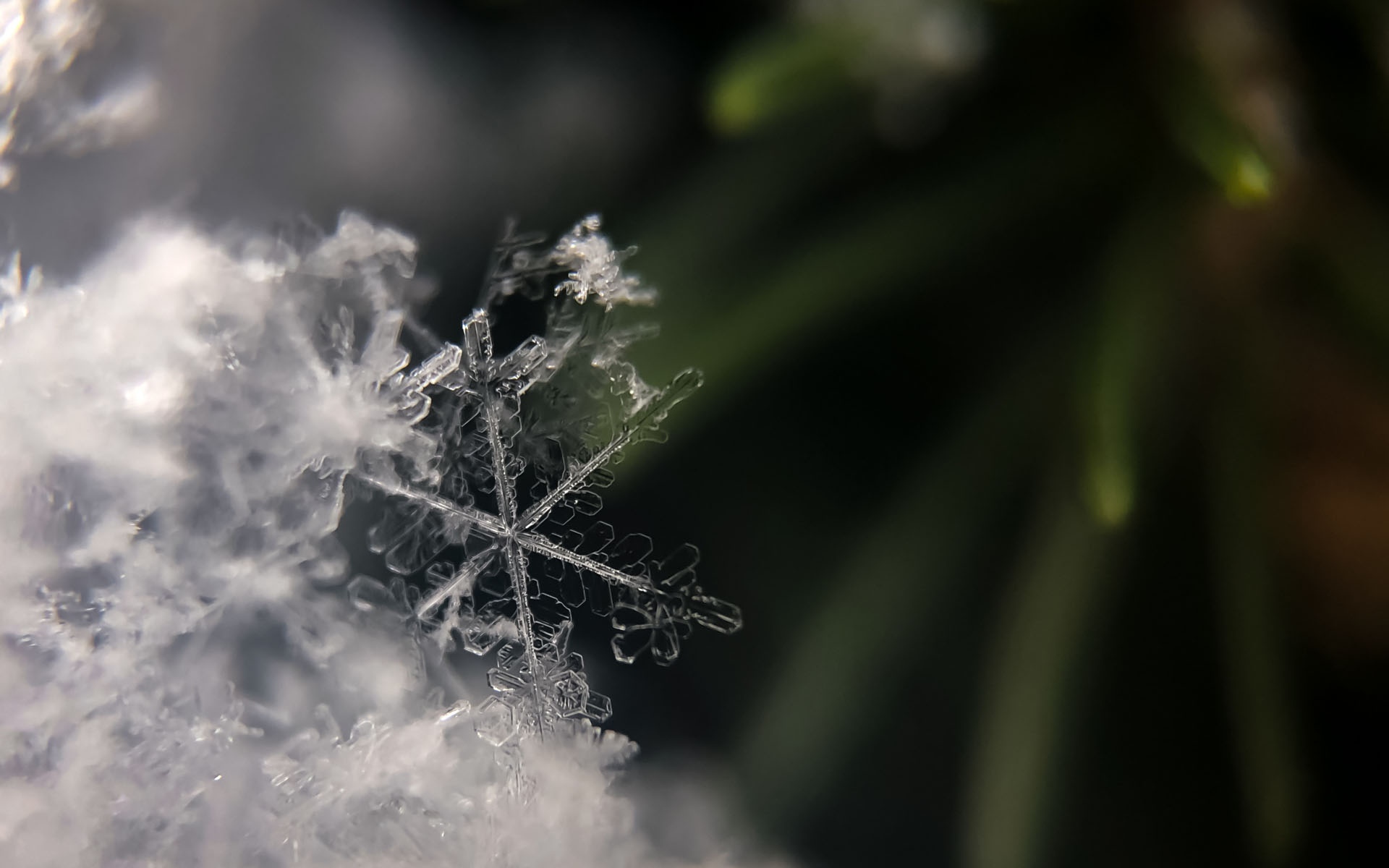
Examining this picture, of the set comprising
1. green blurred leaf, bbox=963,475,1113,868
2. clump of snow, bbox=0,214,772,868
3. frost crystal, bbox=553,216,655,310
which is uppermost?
frost crystal, bbox=553,216,655,310

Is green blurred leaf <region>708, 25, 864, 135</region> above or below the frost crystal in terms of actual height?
above

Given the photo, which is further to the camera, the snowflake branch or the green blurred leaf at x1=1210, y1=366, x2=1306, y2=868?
the green blurred leaf at x1=1210, y1=366, x2=1306, y2=868

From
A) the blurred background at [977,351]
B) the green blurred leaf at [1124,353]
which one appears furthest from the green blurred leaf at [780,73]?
the green blurred leaf at [1124,353]

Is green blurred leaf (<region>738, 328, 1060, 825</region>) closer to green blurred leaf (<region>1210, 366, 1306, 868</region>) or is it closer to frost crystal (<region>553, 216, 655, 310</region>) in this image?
green blurred leaf (<region>1210, 366, 1306, 868</region>)

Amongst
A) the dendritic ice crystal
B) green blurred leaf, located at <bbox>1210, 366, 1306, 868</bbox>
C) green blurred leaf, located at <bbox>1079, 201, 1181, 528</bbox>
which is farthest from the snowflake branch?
green blurred leaf, located at <bbox>1210, 366, 1306, 868</bbox>

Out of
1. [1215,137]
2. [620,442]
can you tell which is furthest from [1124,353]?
[620,442]

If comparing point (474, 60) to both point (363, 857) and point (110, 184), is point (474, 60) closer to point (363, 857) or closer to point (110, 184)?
point (110, 184)

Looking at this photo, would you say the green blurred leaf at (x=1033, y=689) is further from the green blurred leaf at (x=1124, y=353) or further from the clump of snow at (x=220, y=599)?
the clump of snow at (x=220, y=599)

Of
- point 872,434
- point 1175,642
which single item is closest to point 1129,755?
point 1175,642
